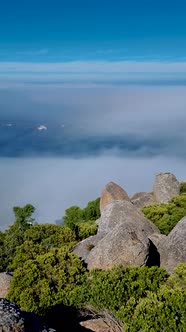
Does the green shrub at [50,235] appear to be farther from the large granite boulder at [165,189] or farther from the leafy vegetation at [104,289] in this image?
the large granite boulder at [165,189]

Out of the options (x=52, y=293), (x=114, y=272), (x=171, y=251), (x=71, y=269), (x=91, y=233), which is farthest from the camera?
(x=91, y=233)

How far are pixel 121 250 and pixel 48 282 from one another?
14.9 ft

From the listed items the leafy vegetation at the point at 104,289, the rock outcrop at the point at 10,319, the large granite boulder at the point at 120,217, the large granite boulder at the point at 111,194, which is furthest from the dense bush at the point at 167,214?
the rock outcrop at the point at 10,319

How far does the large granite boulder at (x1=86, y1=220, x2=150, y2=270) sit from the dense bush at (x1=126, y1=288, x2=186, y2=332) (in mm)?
6808

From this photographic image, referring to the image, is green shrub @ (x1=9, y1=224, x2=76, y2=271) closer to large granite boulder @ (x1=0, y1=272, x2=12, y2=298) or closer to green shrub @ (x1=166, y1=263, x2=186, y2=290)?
large granite boulder @ (x1=0, y1=272, x2=12, y2=298)

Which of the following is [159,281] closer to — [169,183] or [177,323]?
[177,323]

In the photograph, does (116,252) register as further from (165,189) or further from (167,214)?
(165,189)

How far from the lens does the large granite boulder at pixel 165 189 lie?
55.1 meters

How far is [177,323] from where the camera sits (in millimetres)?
17406

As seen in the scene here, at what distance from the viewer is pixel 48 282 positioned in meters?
24.7

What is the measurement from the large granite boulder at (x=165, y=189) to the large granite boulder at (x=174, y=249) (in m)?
25.7

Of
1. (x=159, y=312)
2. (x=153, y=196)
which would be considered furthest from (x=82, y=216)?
(x=159, y=312)

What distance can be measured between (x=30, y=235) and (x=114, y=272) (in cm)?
1558

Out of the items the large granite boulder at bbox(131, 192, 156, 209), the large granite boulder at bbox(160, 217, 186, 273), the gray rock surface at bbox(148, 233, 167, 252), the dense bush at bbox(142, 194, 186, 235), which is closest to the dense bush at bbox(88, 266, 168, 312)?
the large granite boulder at bbox(160, 217, 186, 273)
